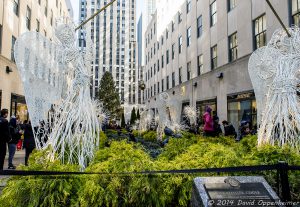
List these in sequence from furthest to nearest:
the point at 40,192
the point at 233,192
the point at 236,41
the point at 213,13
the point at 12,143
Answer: the point at 213,13
the point at 236,41
the point at 12,143
the point at 40,192
the point at 233,192

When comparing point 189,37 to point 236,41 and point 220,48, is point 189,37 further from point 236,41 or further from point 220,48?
point 236,41

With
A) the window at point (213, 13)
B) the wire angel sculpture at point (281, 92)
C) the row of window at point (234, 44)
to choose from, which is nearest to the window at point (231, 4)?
the row of window at point (234, 44)

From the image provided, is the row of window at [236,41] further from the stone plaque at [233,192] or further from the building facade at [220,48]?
the stone plaque at [233,192]

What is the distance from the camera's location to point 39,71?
244 inches

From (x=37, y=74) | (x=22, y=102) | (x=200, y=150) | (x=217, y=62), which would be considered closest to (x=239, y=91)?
(x=217, y=62)

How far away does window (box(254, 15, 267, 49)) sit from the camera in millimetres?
14812

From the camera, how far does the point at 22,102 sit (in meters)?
21.7

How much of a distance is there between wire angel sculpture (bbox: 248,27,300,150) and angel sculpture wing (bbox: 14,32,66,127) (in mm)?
4964

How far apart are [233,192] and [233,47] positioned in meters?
16.3

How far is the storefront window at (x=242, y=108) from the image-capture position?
15.1 meters

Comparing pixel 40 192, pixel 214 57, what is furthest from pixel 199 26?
pixel 40 192

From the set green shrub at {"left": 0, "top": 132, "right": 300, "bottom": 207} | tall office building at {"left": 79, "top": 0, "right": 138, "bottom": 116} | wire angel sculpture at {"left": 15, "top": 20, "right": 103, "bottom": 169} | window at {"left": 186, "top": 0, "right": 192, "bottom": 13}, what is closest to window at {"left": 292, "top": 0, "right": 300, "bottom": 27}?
green shrub at {"left": 0, "top": 132, "right": 300, "bottom": 207}

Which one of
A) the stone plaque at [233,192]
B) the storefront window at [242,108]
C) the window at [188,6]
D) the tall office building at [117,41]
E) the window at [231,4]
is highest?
the tall office building at [117,41]

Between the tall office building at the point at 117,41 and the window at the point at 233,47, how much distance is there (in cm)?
8498
